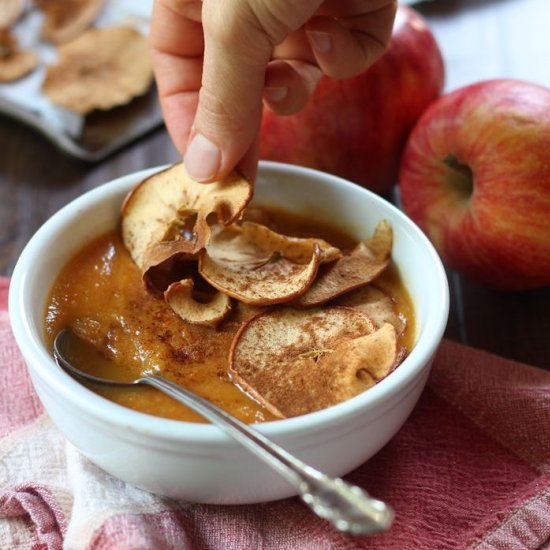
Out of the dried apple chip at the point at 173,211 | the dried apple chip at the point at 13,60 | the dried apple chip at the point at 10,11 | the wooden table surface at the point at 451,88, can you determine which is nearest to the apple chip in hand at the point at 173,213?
the dried apple chip at the point at 173,211

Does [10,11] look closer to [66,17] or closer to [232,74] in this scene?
[66,17]

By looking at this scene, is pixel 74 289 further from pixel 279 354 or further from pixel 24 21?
pixel 24 21

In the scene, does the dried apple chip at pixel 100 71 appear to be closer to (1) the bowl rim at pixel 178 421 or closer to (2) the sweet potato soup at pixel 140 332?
(2) the sweet potato soup at pixel 140 332

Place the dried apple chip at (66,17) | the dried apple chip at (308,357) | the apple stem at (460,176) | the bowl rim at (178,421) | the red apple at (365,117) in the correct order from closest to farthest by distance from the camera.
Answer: the bowl rim at (178,421)
the dried apple chip at (308,357)
the apple stem at (460,176)
the red apple at (365,117)
the dried apple chip at (66,17)

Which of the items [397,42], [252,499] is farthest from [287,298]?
[397,42]

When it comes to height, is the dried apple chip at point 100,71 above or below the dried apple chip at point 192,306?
below

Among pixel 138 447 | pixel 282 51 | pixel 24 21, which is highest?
pixel 282 51

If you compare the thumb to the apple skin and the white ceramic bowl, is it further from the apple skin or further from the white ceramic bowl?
the apple skin
